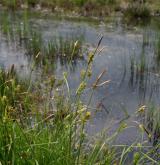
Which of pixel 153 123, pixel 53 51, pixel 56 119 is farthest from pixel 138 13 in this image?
pixel 56 119

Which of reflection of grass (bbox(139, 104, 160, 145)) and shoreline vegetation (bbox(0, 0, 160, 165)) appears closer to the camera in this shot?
→ shoreline vegetation (bbox(0, 0, 160, 165))

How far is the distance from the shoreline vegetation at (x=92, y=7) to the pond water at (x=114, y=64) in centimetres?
126

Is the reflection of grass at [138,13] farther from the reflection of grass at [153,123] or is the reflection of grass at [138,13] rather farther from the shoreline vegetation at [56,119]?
the reflection of grass at [153,123]

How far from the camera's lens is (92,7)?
15906 mm

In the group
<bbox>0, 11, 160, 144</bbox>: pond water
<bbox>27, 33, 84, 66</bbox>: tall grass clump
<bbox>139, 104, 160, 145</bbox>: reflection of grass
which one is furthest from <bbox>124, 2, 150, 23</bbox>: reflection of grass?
<bbox>139, 104, 160, 145</bbox>: reflection of grass

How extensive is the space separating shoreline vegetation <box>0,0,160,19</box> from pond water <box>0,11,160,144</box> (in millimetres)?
1256

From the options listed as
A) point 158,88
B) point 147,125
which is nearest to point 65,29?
point 158,88

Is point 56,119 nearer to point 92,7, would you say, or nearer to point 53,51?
point 53,51

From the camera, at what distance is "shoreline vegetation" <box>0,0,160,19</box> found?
1527cm

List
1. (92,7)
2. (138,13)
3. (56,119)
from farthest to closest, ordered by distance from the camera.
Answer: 1. (92,7)
2. (138,13)
3. (56,119)

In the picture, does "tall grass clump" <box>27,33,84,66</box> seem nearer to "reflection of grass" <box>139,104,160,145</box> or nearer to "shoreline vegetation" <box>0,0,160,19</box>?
"reflection of grass" <box>139,104,160,145</box>

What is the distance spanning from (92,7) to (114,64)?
6.72 m

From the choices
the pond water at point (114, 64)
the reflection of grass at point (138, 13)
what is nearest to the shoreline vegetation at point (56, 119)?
the pond water at point (114, 64)

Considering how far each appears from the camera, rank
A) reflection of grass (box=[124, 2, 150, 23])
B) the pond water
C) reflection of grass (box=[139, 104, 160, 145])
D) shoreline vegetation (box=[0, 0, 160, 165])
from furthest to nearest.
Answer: reflection of grass (box=[124, 2, 150, 23]) → the pond water → reflection of grass (box=[139, 104, 160, 145]) → shoreline vegetation (box=[0, 0, 160, 165])
